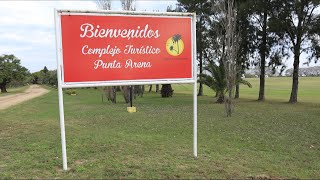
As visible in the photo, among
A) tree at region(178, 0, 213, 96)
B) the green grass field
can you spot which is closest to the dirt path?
the green grass field

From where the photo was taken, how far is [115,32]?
5.64 meters

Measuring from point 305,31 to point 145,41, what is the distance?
65.8 ft

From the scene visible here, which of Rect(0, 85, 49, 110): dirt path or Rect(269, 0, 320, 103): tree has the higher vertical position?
Rect(269, 0, 320, 103): tree

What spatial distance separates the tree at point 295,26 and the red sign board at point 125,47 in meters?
18.8

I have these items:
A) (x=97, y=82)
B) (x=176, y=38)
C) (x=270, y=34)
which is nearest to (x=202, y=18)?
(x=270, y=34)

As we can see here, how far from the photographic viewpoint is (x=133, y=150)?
6793 millimetres


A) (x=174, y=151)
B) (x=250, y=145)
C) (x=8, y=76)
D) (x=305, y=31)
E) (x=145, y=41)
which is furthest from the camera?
(x=8, y=76)

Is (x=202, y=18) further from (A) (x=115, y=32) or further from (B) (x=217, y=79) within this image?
(A) (x=115, y=32)

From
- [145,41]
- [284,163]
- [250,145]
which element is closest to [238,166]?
[284,163]

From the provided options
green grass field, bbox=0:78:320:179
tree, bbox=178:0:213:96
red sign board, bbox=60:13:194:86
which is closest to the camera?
green grass field, bbox=0:78:320:179

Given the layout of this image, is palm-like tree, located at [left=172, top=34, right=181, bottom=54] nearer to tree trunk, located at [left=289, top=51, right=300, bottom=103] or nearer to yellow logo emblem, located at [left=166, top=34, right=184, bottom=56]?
yellow logo emblem, located at [left=166, top=34, right=184, bottom=56]

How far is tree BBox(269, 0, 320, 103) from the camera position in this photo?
2231 cm

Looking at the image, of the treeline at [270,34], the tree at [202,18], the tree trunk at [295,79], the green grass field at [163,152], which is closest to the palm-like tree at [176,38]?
the green grass field at [163,152]

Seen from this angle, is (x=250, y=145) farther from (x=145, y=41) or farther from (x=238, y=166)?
(x=145, y=41)
